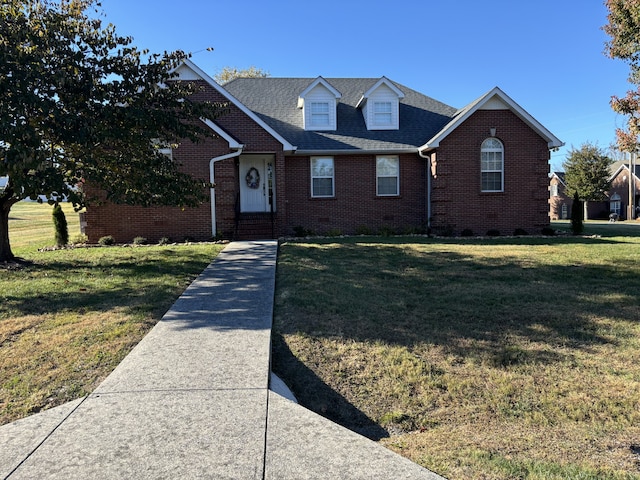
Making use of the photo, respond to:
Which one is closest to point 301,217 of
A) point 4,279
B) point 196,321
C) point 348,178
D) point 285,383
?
point 348,178

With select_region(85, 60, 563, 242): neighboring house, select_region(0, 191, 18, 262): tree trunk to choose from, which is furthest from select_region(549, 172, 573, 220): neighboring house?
select_region(0, 191, 18, 262): tree trunk

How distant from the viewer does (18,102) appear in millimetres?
7578

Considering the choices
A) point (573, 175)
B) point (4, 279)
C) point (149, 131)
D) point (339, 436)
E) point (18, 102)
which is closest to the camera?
point (339, 436)

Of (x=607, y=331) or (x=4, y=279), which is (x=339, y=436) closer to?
(x=607, y=331)

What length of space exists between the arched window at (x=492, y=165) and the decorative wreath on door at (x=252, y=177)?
26.8 ft

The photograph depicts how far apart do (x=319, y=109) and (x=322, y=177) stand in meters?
2.85

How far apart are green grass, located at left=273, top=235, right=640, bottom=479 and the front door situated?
27.6 ft

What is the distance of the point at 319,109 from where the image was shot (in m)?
17.3

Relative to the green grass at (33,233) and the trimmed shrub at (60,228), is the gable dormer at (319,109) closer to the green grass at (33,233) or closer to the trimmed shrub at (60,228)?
the trimmed shrub at (60,228)

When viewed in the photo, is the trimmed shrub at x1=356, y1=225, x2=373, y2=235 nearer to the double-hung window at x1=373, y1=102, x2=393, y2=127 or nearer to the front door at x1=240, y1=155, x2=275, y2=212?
the front door at x1=240, y1=155, x2=275, y2=212

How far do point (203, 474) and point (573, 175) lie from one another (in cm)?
4785

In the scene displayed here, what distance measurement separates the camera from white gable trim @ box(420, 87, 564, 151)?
15305 mm

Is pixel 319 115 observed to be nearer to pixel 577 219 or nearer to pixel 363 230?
pixel 363 230

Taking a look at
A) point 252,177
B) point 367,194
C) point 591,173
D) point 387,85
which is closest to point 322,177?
point 367,194
